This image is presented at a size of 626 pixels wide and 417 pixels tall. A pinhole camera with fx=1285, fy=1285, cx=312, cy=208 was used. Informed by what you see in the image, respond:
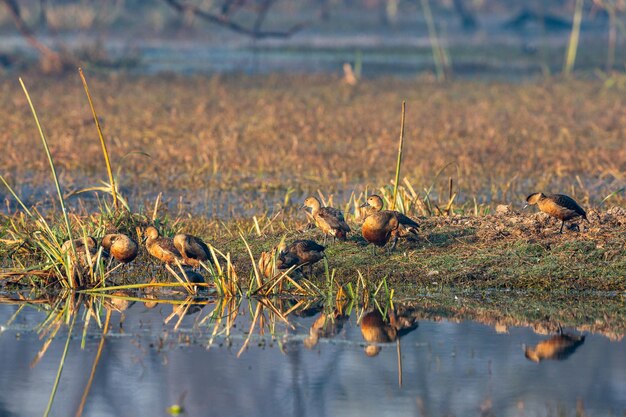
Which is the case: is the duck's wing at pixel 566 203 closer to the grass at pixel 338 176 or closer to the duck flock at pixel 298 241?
A: the duck flock at pixel 298 241

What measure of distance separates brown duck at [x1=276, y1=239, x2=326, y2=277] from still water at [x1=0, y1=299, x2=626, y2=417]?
1.14ft

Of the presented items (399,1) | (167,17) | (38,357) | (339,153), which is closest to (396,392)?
(38,357)

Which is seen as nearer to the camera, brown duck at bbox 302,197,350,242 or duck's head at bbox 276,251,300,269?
duck's head at bbox 276,251,300,269

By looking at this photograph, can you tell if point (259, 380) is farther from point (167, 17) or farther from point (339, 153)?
point (167, 17)

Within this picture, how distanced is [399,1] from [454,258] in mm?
34293

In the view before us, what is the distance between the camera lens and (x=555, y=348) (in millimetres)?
6324

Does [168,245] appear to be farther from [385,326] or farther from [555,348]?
[555,348]

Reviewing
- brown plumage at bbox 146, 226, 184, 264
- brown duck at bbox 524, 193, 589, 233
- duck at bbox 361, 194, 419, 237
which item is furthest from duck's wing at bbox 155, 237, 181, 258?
brown duck at bbox 524, 193, 589, 233

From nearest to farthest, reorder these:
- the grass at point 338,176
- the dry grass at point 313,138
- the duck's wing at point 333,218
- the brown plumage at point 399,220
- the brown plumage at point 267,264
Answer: the brown plumage at point 267,264, the grass at point 338,176, the brown plumage at point 399,220, the duck's wing at point 333,218, the dry grass at point 313,138

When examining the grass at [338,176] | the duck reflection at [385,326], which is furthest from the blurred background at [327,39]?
the duck reflection at [385,326]

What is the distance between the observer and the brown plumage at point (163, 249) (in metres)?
7.82

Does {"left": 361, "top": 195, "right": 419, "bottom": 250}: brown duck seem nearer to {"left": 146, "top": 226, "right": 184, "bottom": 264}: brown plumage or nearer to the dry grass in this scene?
the dry grass

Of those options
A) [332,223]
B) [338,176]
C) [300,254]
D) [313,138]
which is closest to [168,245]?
[300,254]

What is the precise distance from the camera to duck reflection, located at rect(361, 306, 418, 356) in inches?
253
